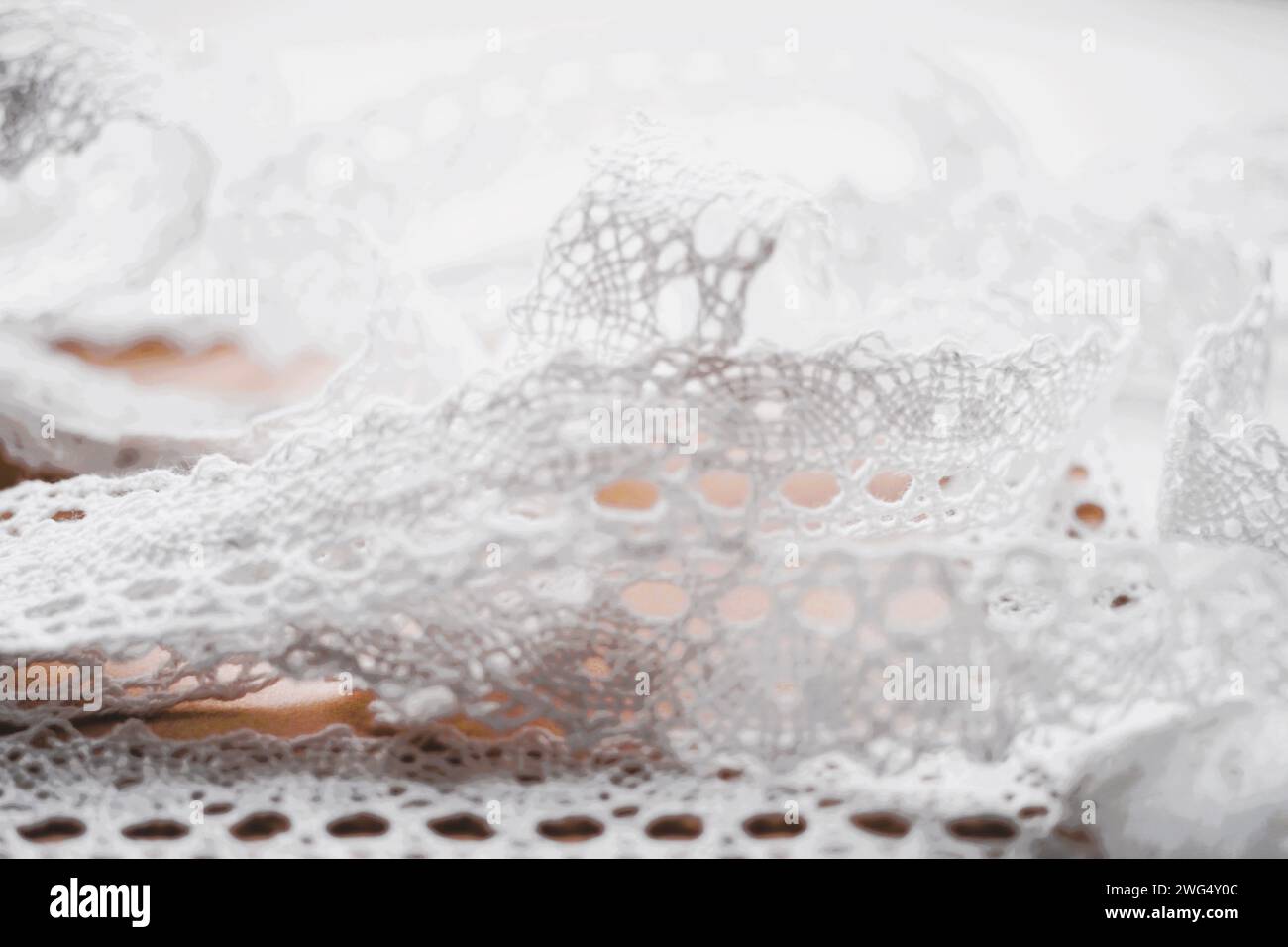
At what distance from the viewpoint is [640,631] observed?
0.28 metres

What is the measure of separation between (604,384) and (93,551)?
5.9 inches

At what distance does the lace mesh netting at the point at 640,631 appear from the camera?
276 mm

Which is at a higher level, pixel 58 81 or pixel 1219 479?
pixel 58 81

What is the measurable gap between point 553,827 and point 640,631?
2.3 inches

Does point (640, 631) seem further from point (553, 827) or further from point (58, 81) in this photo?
point (58, 81)

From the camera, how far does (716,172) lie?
0.34 m

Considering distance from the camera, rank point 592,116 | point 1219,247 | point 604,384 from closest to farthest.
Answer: point 604,384
point 1219,247
point 592,116

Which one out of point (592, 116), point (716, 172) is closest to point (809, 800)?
point (716, 172)

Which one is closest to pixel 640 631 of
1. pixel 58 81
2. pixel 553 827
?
pixel 553 827

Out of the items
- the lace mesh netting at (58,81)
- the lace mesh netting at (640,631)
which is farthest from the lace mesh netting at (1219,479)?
the lace mesh netting at (58,81)

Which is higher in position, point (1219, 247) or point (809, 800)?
point (1219, 247)

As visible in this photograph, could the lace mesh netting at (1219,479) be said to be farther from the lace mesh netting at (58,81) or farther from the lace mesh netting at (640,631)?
the lace mesh netting at (58,81)

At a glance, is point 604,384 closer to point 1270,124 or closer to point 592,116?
point 592,116

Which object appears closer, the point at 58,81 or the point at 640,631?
the point at 640,631
